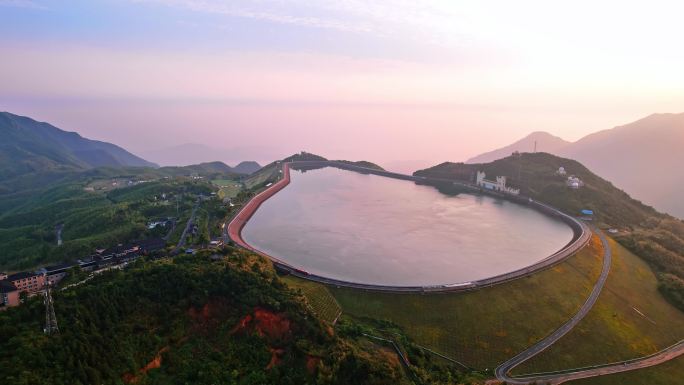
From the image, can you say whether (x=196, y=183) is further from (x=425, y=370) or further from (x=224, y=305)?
(x=425, y=370)

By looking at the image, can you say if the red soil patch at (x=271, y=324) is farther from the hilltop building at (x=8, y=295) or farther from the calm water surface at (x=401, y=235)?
the hilltop building at (x=8, y=295)

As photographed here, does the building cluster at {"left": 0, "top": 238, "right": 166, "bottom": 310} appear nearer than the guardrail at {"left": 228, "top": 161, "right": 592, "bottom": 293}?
Yes

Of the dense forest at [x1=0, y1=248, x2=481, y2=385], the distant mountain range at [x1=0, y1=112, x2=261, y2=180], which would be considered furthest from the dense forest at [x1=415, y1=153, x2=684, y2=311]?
the distant mountain range at [x1=0, y1=112, x2=261, y2=180]

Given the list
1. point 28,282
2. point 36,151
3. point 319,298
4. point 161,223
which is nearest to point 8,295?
point 28,282

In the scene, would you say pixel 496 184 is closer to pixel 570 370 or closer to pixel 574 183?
pixel 574 183

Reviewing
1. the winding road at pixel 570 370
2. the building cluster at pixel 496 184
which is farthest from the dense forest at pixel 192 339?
the building cluster at pixel 496 184

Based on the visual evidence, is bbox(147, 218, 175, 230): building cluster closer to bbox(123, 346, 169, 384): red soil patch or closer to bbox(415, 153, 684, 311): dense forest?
bbox(123, 346, 169, 384): red soil patch
